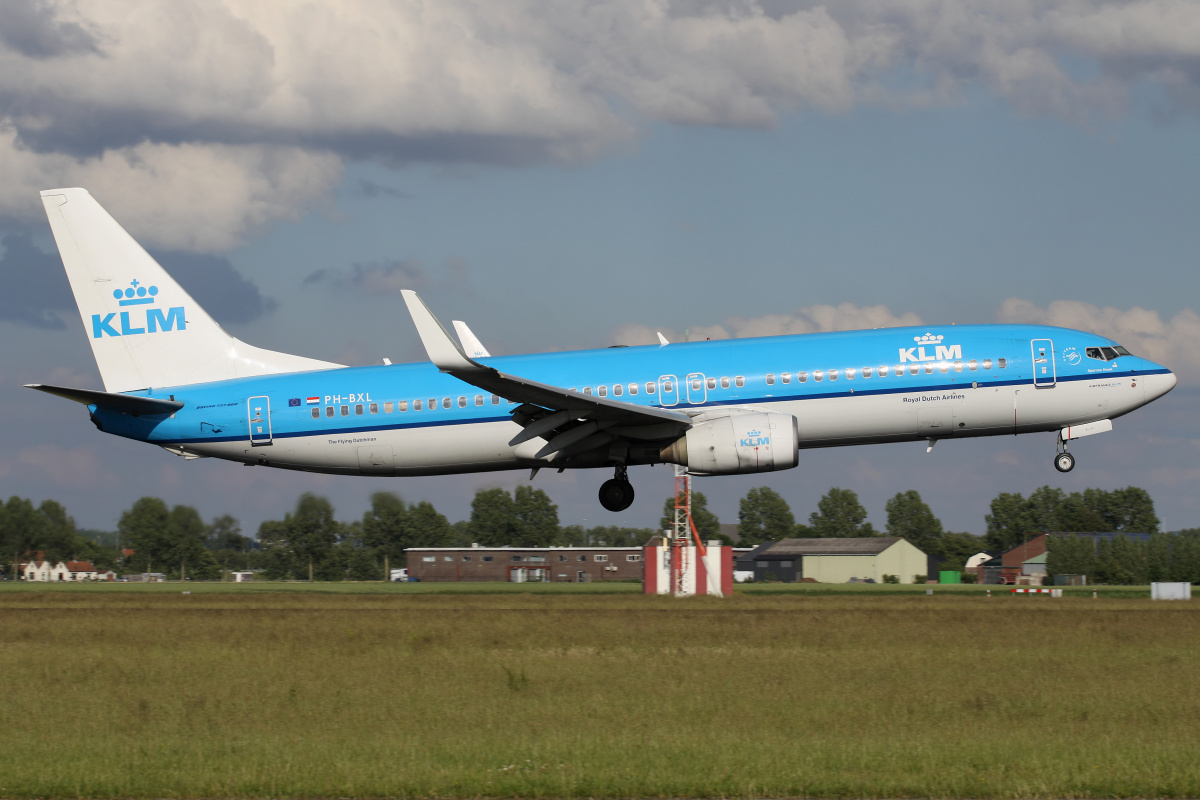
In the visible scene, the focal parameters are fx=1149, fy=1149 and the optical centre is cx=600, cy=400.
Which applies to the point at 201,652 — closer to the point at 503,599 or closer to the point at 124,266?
the point at 503,599

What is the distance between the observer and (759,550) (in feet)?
288

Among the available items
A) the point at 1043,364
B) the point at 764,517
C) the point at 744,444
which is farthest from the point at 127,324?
the point at 764,517

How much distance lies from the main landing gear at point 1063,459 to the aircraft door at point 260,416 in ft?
70.6

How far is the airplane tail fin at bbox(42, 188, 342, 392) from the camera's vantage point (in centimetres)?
3341

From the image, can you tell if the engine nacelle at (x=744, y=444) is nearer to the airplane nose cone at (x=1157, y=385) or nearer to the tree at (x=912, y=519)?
the airplane nose cone at (x=1157, y=385)

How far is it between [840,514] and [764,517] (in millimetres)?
10148

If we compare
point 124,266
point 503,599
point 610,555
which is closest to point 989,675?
point 503,599

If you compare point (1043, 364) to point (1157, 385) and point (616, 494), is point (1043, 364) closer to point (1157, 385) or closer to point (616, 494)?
point (1157, 385)

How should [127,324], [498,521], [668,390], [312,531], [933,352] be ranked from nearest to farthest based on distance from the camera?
[933,352] < [668,390] < [127,324] < [312,531] < [498,521]

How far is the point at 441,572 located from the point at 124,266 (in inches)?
1191

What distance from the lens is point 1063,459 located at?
30.8 m

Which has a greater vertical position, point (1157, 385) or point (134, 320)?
point (134, 320)

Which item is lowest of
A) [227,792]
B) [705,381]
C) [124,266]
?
[227,792]

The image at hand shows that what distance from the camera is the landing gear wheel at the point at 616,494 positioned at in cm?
3183
